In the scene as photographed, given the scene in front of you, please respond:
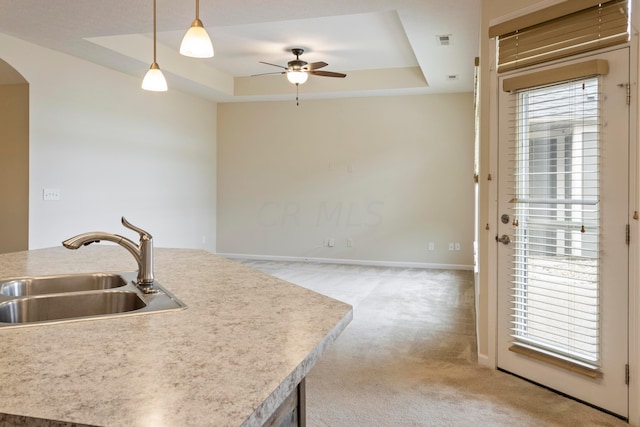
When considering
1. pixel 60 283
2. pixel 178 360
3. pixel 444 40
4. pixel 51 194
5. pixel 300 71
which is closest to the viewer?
pixel 178 360

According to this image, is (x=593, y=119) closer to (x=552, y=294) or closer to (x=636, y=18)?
(x=636, y=18)

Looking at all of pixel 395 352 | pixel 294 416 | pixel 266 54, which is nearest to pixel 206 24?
pixel 266 54

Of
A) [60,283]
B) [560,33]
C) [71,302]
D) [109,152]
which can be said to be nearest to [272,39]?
[109,152]

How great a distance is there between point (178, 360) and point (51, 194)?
4741mm

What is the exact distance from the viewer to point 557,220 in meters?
2.74

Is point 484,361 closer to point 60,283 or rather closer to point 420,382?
point 420,382

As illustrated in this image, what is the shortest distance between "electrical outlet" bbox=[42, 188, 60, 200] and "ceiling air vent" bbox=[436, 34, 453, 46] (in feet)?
13.4

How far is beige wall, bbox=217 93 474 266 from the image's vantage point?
7172 millimetres

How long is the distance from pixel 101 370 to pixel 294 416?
1.62 feet

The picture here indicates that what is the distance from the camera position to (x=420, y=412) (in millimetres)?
2525

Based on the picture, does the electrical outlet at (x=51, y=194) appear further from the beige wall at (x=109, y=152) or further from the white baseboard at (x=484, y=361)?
the white baseboard at (x=484, y=361)

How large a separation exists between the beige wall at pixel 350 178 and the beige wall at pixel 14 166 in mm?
3709

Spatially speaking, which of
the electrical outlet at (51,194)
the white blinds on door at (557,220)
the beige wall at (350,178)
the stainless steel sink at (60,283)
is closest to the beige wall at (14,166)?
the electrical outlet at (51,194)

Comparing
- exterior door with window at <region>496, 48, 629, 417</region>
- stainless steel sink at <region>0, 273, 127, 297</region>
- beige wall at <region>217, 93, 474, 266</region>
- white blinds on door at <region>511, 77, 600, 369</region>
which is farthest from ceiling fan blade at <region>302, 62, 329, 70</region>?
stainless steel sink at <region>0, 273, 127, 297</region>
